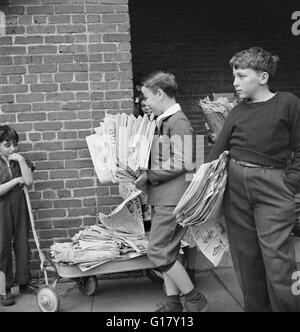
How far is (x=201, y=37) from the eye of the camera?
7695mm

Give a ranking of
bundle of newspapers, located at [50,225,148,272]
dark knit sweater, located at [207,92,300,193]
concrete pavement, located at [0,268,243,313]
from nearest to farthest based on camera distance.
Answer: dark knit sweater, located at [207,92,300,193]
bundle of newspapers, located at [50,225,148,272]
concrete pavement, located at [0,268,243,313]

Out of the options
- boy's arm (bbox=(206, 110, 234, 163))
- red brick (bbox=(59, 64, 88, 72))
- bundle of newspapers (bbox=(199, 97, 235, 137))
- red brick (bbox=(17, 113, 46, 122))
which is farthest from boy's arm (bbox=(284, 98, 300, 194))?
red brick (bbox=(17, 113, 46, 122))

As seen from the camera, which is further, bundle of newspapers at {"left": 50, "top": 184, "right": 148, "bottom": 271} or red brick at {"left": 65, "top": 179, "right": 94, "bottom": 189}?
red brick at {"left": 65, "top": 179, "right": 94, "bottom": 189}

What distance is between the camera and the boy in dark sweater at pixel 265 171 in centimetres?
325

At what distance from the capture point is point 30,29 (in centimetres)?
465

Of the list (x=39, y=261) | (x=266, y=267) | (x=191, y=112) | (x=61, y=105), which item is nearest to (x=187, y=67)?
(x=191, y=112)

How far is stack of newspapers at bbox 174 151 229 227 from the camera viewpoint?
341cm

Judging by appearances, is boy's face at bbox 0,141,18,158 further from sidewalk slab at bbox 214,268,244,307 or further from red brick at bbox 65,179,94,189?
sidewalk slab at bbox 214,268,244,307

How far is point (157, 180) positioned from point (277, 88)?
15.8 feet

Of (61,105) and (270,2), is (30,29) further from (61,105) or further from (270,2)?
(270,2)

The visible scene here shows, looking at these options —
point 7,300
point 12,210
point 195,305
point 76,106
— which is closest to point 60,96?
point 76,106

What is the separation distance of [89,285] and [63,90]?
173 centimetres

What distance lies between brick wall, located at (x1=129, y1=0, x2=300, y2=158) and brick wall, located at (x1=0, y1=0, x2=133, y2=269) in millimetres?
2851

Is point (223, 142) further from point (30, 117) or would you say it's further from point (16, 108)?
point (16, 108)
